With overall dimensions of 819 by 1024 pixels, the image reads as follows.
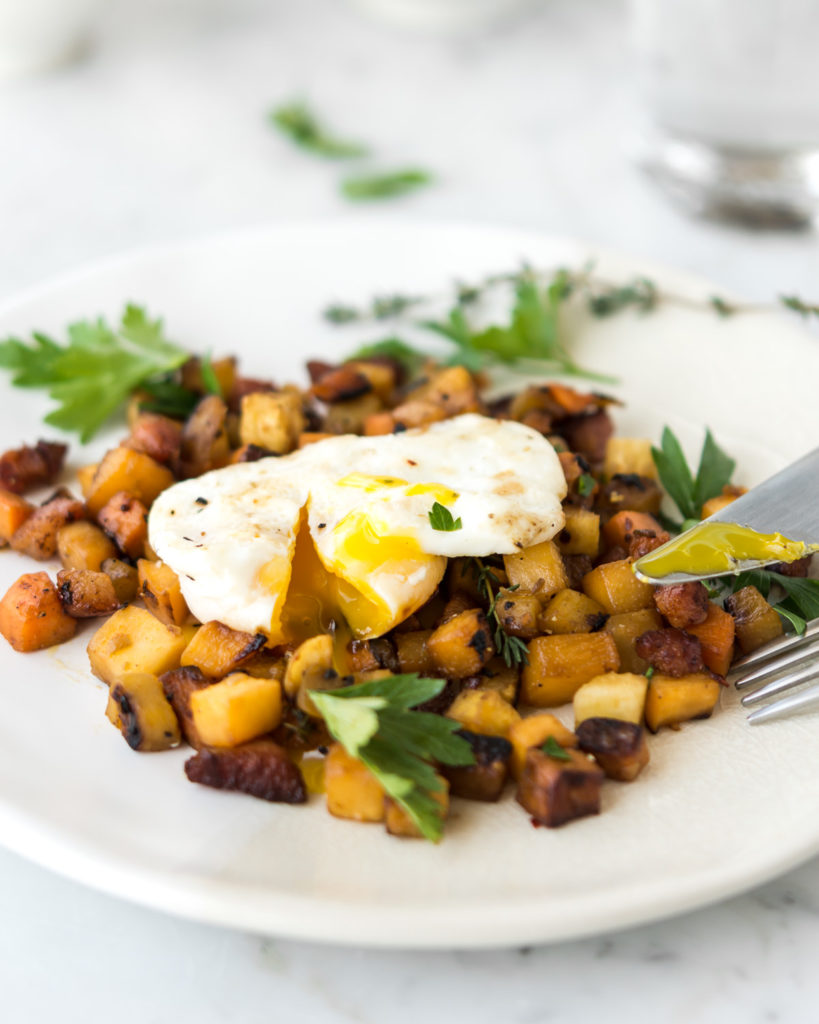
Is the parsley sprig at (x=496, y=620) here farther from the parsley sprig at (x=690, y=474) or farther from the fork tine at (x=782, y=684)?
the parsley sprig at (x=690, y=474)

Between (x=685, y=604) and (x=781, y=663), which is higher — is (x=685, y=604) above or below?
above

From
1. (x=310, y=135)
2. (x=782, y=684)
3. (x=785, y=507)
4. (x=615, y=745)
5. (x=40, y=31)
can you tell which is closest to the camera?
(x=615, y=745)

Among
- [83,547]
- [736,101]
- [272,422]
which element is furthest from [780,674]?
[736,101]

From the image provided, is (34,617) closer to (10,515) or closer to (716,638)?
(10,515)

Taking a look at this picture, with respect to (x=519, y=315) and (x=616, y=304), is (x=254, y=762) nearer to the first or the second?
(x=519, y=315)

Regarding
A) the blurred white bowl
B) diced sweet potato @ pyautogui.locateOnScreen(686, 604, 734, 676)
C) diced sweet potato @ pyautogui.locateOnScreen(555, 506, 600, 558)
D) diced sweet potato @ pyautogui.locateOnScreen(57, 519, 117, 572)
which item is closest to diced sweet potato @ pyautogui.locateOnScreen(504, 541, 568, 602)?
diced sweet potato @ pyautogui.locateOnScreen(555, 506, 600, 558)

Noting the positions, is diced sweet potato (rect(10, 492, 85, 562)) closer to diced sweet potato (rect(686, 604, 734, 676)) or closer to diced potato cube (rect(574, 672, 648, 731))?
diced potato cube (rect(574, 672, 648, 731))
